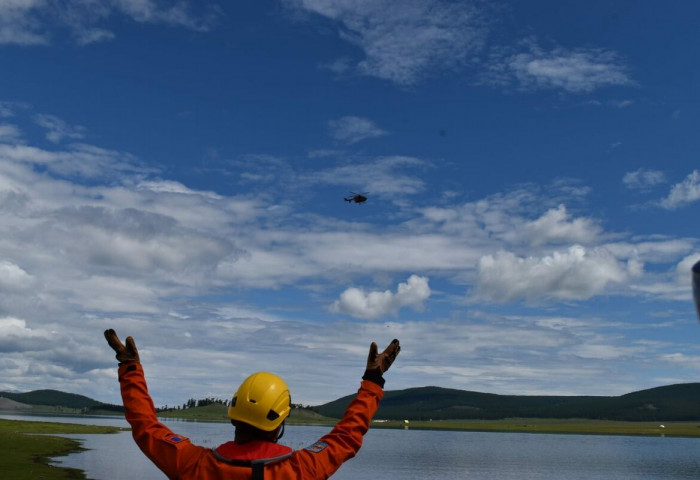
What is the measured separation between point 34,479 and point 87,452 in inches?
1737

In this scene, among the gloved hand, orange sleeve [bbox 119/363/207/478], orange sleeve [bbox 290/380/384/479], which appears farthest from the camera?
the gloved hand

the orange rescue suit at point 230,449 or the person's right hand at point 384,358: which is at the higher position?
the person's right hand at point 384,358

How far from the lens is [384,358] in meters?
5.48

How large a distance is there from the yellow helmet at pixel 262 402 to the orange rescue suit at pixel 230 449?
0.62ft

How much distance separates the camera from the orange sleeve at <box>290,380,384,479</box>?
489cm

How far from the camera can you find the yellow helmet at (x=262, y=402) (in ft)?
16.5

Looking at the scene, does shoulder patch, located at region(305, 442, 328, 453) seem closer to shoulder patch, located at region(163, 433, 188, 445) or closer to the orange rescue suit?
the orange rescue suit

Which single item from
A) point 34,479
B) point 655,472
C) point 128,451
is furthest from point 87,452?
point 655,472

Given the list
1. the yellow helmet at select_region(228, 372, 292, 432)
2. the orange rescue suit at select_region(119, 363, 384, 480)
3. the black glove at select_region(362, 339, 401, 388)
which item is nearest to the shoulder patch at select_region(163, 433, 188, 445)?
the orange rescue suit at select_region(119, 363, 384, 480)

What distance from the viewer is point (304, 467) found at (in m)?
4.85

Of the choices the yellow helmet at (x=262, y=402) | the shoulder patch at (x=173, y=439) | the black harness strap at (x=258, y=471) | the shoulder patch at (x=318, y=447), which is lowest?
the black harness strap at (x=258, y=471)

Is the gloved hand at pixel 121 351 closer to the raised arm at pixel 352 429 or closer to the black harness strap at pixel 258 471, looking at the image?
the black harness strap at pixel 258 471

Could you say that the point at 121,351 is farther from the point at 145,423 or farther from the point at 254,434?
the point at 254,434

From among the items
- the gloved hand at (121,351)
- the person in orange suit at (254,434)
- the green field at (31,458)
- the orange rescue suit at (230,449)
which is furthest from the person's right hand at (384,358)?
the green field at (31,458)
